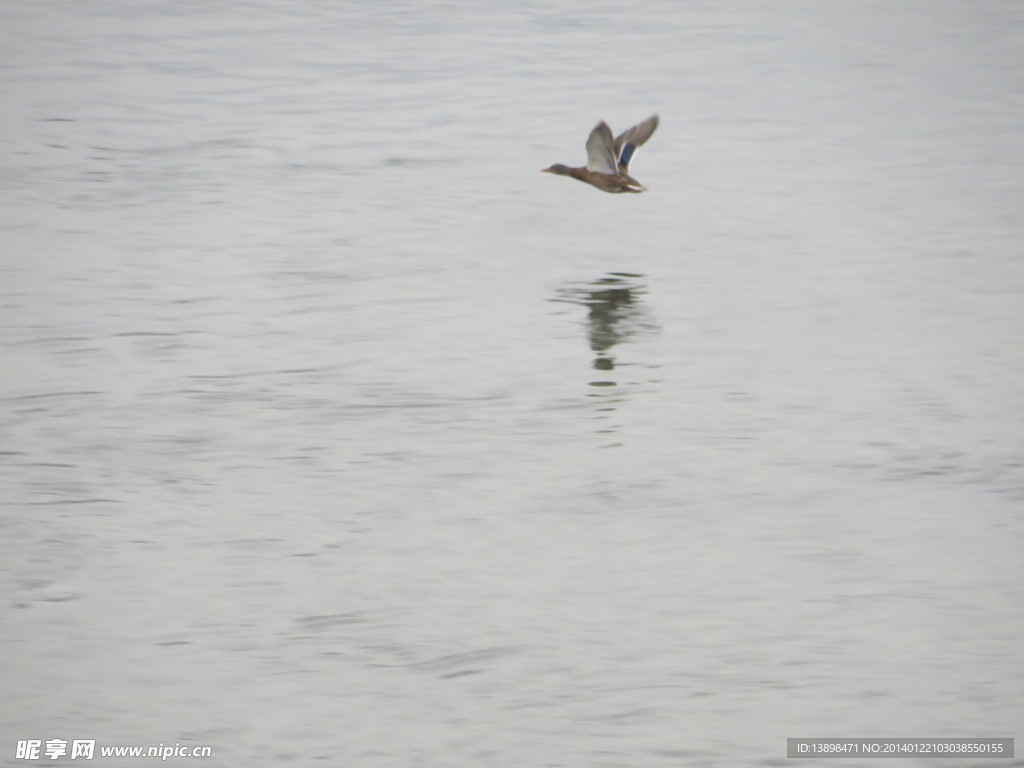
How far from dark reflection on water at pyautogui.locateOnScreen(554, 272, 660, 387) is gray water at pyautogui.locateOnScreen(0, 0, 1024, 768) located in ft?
0.08

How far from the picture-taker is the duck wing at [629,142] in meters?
8.57

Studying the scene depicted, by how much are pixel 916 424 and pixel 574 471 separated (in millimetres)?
1353

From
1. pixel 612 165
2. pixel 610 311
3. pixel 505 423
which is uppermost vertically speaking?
pixel 612 165

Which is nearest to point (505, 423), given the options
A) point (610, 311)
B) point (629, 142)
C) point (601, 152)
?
point (610, 311)

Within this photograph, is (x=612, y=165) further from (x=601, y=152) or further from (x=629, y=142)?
(x=629, y=142)

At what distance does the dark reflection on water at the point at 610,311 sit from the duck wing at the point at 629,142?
1051 mm

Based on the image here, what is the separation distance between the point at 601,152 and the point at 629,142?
0.37 metres

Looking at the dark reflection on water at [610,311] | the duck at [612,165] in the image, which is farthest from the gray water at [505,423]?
the duck at [612,165]

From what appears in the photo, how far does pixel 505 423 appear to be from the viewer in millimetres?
6086

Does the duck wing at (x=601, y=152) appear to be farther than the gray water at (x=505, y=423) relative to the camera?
Yes

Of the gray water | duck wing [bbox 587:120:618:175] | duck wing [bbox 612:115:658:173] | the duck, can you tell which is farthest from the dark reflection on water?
duck wing [bbox 612:115:658:173]

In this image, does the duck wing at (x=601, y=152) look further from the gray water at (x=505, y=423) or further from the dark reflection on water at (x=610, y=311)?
the dark reflection on water at (x=610, y=311)

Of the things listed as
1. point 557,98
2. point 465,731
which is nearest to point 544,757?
point 465,731

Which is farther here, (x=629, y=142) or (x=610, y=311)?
(x=629, y=142)
